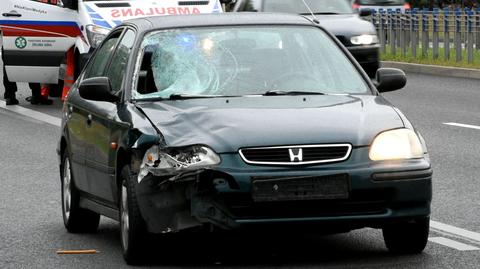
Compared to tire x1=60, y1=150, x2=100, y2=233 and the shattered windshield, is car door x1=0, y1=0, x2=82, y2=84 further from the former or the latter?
the shattered windshield

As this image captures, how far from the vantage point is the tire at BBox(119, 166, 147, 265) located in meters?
8.24

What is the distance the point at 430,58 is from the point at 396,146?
22851 mm

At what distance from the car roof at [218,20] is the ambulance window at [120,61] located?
0.32 feet

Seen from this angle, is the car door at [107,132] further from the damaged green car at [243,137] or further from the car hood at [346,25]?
the car hood at [346,25]

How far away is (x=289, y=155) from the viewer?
794cm

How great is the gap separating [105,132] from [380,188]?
1868 mm

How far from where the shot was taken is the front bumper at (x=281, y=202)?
790 cm

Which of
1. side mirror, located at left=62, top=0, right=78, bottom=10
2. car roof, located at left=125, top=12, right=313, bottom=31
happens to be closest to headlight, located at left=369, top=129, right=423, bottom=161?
car roof, located at left=125, top=12, right=313, bottom=31

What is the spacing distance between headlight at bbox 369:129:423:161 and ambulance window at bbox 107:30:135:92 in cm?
192

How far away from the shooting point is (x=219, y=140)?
8008mm

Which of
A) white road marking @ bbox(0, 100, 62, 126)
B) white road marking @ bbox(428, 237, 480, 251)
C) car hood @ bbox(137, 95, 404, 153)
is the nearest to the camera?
car hood @ bbox(137, 95, 404, 153)

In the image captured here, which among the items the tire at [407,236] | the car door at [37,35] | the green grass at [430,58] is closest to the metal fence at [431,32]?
the green grass at [430,58]

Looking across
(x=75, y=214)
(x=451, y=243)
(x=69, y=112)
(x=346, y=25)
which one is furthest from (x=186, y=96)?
(x=346, y=25)

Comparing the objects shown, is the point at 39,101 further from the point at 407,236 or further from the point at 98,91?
the point at 407,236
